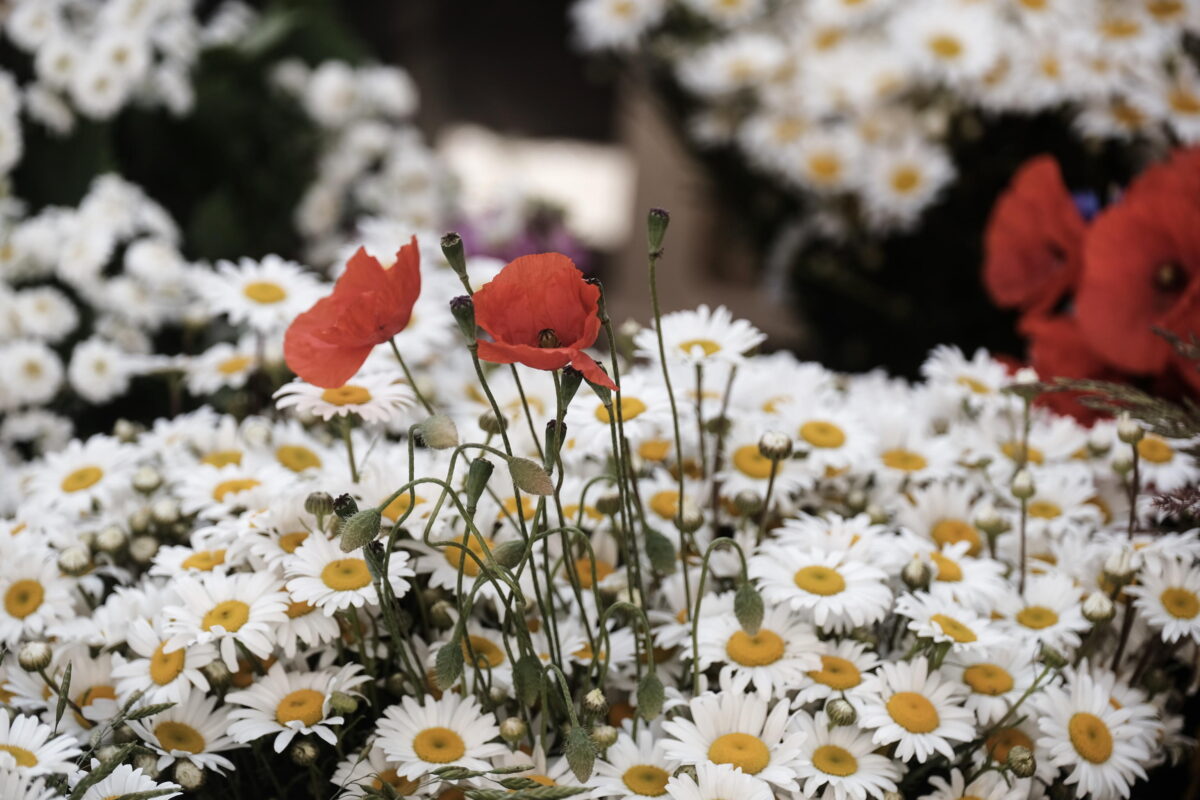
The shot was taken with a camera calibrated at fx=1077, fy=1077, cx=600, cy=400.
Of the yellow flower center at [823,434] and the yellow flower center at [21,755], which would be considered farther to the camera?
the yellow flower center at [823,434]

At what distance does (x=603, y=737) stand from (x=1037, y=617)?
236 millimetres

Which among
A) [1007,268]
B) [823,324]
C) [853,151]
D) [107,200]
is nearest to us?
[1007,268]

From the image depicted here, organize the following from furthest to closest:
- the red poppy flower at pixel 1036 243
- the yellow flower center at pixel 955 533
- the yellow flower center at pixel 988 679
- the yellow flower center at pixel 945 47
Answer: the yellow flower center at pixel 945 47
the red poppy flower at pixel 1036 243
the yellow flower center at pixel 955 533
the yellow flower center at pixel 988 679

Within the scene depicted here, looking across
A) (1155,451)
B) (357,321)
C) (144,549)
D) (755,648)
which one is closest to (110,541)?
(144,549)

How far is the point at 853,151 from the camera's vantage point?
1.05 metres

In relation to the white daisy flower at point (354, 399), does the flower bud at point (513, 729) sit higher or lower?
lower

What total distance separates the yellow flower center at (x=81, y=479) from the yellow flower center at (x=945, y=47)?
788 mm

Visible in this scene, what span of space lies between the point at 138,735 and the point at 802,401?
0.39 metres

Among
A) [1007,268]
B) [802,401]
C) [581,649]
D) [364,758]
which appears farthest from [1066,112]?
[364,758]

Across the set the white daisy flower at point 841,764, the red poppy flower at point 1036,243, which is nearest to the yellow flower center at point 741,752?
the white daisy flower at point 841,764

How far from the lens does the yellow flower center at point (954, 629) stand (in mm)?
488

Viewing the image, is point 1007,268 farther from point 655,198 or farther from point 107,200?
point 655,198

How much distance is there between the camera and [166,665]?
0.48m

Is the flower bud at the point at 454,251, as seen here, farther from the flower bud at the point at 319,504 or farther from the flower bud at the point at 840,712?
the flower bud at the point at 840,712
